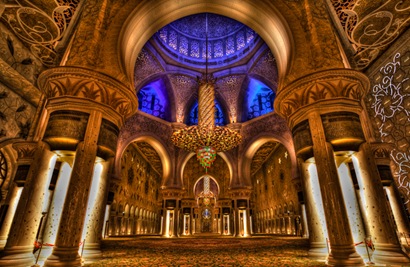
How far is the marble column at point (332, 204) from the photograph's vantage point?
9.37 ft

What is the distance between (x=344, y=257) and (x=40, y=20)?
8.47 metres

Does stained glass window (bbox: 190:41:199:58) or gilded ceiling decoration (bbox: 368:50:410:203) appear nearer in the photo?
gilded ceiling decoration (bbox: 368:50:410:203)

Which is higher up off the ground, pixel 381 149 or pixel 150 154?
pixel 150 154

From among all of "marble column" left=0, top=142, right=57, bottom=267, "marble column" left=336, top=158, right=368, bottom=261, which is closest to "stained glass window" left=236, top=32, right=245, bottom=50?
"marble column" left=336, top=158, right=368, bottom=261

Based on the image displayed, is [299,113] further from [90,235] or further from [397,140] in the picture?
[397,140]

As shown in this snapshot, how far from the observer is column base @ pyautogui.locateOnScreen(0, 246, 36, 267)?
264 centimetres

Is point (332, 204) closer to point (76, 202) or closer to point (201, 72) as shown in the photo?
point (76, 202)

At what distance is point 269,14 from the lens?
4.96 metres

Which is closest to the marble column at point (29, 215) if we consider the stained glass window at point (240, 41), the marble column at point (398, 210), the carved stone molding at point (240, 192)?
the marble column at point (398, 210)

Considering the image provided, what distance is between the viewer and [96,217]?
3727 mm

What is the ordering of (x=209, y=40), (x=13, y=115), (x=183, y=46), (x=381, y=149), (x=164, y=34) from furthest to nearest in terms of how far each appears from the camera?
1. (x=209, y=40)
2. (x=183, y=46)
3. (x=164, y=34)
4. (x=13, y=115)
5. (x=381, y=149)

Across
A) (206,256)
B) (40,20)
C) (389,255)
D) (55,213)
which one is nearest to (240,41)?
(40,20)

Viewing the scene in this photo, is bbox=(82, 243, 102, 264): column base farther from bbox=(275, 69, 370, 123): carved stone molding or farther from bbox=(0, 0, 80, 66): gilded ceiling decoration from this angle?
bbox=(0, 0, 80, 66): gilded ceiling decoration

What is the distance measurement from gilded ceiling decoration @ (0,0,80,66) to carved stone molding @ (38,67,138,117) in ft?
9.99
